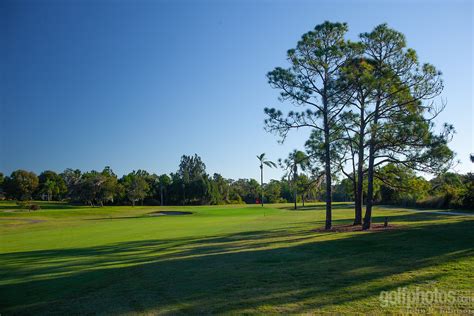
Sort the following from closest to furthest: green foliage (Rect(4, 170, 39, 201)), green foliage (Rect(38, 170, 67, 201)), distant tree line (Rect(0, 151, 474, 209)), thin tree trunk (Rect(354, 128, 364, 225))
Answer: thin tree trunk (Rect(354, 128, 364, 225)) < distant tree line (Rect(0, 151, 474, 209)) < green foliage (Rect(4, 170, 39, 201)) < green foliage (Rect(38, 170, 67, 201))

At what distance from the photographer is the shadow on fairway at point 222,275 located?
8.01m

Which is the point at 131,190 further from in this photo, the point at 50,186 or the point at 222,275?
the point at 222,275

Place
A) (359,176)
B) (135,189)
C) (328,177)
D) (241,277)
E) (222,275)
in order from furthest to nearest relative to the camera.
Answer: (135,189) → (359,176) → (328,177) → (222,275) → (241,277)

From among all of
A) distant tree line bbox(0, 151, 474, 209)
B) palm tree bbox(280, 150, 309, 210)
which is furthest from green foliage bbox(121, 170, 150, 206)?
palm tree bbox(280, 150, 309, 210)

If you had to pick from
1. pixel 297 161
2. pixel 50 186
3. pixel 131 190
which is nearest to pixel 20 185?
pixel 50 186

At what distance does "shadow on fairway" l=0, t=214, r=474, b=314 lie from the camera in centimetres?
801

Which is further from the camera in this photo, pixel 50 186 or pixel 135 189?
pixel 50 186

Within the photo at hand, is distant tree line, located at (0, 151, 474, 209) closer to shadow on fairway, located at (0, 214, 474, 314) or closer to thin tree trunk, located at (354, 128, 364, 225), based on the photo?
thin tree trunk, located at (354, 128, 364, 225)

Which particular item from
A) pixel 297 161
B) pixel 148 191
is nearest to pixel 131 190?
pixel 148 191

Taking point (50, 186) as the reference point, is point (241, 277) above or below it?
below

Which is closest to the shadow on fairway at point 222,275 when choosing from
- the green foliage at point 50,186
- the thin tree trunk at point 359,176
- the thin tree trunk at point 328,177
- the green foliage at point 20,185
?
the thin tree trunk at point 328,177

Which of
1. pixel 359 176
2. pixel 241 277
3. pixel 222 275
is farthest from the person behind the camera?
pixel 359 176

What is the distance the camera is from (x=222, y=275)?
10641 millimetres

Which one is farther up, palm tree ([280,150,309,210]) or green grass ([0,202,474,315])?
palm tree ([280,150,309,210])
